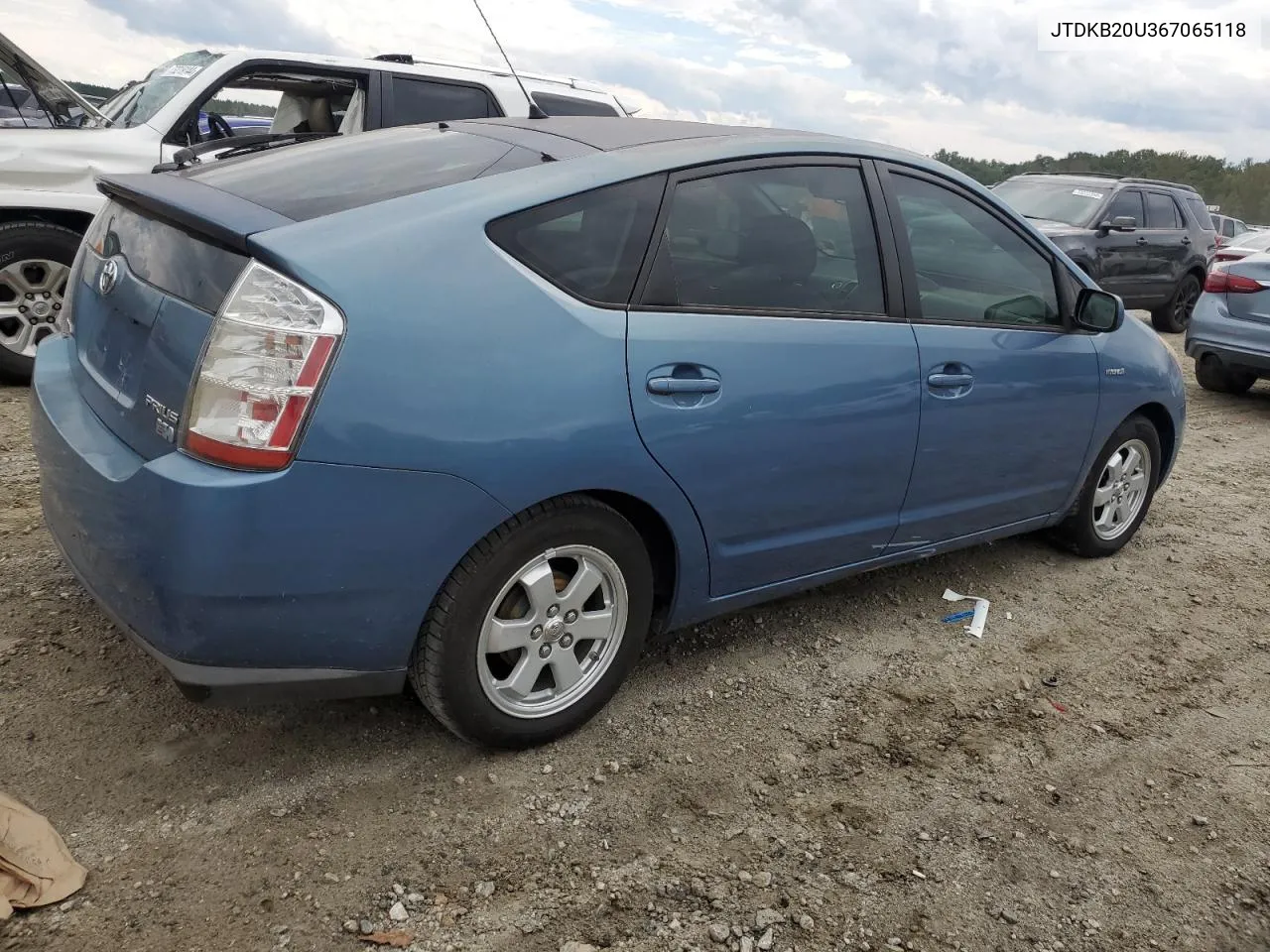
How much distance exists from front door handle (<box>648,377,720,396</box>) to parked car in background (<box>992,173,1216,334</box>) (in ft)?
31.4

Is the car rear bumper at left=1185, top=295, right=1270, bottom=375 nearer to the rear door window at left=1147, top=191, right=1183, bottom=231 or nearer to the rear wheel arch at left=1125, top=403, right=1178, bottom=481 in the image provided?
the rear wheel arch at left=1125, top=403, right=1178, bottom=481

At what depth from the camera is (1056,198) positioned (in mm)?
12203

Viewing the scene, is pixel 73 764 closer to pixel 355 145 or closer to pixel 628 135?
pixel 355 145

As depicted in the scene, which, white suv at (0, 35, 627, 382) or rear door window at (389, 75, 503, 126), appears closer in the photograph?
white suv at (0, 35, 627, 382)

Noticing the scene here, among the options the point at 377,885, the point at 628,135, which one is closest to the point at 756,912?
the point at 377,885

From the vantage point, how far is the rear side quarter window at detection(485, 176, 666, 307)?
2.62 meters

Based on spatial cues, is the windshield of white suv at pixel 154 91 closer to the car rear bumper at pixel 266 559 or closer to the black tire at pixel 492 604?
the car rear bumper at pixel 266 559

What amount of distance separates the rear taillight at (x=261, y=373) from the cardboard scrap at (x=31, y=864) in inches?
35.9

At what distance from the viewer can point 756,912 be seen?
7.85 feet

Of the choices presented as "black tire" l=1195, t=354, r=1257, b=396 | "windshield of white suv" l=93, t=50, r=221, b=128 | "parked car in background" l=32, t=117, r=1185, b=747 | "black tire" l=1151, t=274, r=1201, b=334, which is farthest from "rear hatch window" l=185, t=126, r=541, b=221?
"black tire" l=1151, t=274, r=1201, b=334

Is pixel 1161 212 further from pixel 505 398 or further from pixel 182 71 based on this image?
pixel 505 398

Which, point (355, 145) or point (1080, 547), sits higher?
point (355, 145)

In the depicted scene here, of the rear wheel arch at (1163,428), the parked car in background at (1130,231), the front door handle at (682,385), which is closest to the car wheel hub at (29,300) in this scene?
the front door handle at (682,385)

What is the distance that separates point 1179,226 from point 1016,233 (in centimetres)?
1072
